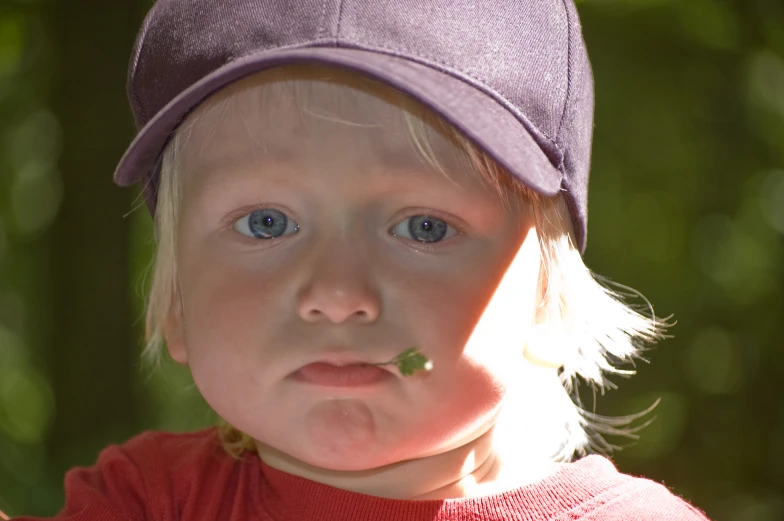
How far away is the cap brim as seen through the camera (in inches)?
58.9

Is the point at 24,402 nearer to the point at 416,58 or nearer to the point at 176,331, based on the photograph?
the point at 176,331

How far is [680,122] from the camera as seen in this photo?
430cm

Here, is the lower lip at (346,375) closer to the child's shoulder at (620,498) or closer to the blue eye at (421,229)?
the blue eye at (421,229)

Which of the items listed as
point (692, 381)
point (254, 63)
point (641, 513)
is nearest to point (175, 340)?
point (254, 63)

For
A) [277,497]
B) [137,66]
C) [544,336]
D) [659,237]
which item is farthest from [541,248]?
[659,237]

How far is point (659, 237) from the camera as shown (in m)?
4.36

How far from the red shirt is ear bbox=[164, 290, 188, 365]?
195 mm

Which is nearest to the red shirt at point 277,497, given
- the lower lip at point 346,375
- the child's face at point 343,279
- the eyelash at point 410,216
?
the child's face at point 343,279

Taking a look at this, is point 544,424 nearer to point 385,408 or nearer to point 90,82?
point 385,408

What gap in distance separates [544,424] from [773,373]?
7.75 feet

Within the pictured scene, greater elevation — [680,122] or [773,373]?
[680,122]

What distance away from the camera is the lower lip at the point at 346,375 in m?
1.57

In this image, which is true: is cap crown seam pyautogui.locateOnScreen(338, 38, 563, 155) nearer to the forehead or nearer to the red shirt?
the forehead

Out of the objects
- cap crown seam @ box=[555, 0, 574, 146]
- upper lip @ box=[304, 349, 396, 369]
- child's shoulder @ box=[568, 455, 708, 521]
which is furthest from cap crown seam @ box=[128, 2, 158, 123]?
child's shoulder @ box=[568, 455, 708, 521]
